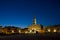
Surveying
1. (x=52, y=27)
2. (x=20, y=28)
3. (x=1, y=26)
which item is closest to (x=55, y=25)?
(x=52, y=27)

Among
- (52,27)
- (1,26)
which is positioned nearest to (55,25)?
(52,27)

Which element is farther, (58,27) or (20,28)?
(20,28)

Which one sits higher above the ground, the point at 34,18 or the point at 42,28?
the point at 34,18

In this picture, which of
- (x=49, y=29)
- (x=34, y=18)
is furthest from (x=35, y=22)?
(x=49, y=29)

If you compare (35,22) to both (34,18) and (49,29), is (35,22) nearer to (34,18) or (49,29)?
(34,18)

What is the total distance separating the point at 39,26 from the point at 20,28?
14616 mm

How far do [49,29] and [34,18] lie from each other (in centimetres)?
1317

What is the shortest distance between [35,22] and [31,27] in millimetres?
6829

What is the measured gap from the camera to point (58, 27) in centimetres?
11106

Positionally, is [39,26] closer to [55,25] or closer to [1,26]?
[55,25]

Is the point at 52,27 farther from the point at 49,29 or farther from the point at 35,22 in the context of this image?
the point at 35,22

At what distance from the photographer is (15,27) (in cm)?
12050

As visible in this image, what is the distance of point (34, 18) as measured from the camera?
114 m

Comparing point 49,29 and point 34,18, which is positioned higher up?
point 34,18
